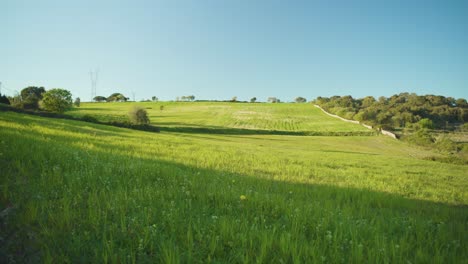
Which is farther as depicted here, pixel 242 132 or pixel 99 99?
pixel 99 99

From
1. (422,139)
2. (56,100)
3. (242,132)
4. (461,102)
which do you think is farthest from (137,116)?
(461,102)

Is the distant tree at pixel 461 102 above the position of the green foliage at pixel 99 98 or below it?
below

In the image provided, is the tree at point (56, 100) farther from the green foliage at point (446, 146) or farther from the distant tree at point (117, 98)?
the distant tree at point (117, 98)

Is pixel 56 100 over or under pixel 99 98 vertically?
under

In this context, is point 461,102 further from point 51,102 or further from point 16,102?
point 16,102

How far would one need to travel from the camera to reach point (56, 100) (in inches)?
2879

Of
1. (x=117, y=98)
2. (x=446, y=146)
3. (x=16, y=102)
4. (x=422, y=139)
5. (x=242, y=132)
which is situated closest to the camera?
(x=446, y=146)

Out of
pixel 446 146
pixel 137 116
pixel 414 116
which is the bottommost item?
pixel 446 146

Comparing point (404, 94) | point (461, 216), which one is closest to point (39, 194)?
point (461, 216)

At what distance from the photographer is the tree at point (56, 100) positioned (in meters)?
72.1

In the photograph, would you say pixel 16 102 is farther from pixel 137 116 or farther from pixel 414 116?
pixel 414 116

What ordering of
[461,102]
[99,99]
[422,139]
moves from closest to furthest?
[422,139]
[461,102]
[99,99]

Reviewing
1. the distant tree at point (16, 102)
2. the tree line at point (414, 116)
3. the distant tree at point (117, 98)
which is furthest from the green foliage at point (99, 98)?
the tree line at point (414, 116)

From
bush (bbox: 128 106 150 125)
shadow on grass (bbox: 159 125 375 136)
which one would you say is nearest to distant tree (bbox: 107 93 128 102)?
bush (bbox: 128 106 150 125)
